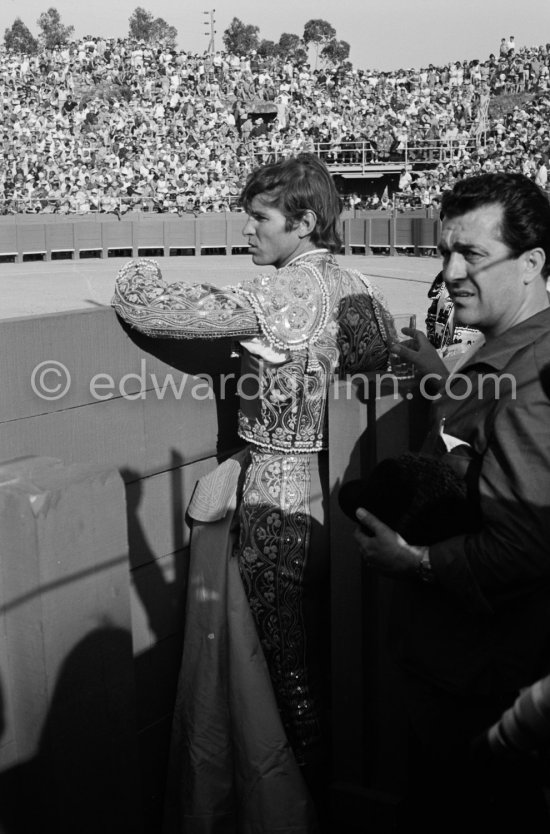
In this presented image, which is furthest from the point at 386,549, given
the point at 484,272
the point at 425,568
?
the point at 484,272

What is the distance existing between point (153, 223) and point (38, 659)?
63.3 ft

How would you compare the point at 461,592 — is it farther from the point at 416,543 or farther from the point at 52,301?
the point at 52,301

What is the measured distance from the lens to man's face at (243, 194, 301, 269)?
2123mm

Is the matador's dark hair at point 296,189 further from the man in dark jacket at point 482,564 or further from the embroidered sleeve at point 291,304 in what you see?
the man in dark jacket at point 482,564

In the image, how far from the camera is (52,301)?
38.9 feet

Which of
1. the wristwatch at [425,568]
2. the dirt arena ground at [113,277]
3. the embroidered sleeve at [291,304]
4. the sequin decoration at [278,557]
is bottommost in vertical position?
the dirt arena ground at [113,277]

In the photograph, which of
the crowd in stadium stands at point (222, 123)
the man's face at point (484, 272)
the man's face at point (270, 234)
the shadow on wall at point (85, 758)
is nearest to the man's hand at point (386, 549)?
the man's face at point (484, 272)

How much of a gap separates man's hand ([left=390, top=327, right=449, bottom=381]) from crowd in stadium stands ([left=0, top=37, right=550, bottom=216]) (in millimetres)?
19145

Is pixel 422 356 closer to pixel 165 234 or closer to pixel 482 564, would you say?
pixel 482 564

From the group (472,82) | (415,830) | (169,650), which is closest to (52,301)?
(169,650)

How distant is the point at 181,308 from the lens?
203 centimetres

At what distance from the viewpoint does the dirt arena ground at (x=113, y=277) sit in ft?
38.4

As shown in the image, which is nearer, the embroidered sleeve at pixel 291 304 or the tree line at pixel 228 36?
the embroidered sleeve at pixel 291 304

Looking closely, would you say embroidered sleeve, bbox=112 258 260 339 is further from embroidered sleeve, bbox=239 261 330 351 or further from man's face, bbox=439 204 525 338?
man's face, bbox=439 204 525 338
